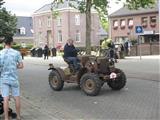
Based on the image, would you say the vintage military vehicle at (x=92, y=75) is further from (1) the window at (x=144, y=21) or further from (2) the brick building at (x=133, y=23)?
(1) the window at (x=144, y=21)

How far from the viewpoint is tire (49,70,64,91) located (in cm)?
1669

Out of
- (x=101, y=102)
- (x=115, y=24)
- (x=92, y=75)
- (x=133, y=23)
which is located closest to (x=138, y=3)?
(x=92, y=75)

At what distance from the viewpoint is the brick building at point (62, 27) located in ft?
284

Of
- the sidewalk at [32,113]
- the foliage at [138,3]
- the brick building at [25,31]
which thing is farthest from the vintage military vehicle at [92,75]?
the brick building at [25,31]

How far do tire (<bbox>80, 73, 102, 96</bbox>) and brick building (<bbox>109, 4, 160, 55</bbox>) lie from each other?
50.7 meters

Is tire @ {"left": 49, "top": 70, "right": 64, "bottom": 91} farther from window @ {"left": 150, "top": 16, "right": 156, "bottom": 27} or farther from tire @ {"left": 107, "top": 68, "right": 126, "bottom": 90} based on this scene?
window @ {"left": 150, "top": 16, "right": 156, "bottom": 27}

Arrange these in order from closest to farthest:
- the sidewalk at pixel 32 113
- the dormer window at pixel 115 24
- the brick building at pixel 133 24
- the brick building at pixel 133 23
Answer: the sidewalk at pixel 32 113 < the brick building at pixel 133 24 < the brick building at pixel 133 23 < the dormer window at pixel 115 24

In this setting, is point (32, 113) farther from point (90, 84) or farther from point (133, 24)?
point (133, 24)

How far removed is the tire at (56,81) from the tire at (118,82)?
1634 mm

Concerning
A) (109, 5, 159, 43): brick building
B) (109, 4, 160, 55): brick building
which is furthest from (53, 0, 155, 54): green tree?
(109, 5, 159, 43): brick building

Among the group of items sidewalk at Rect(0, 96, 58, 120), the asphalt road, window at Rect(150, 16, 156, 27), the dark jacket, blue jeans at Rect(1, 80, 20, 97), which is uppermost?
window at Rect(150, 16, 156, 27)

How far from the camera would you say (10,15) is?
109ft

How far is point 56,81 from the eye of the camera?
1688cm

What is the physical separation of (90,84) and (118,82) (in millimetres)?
1382
